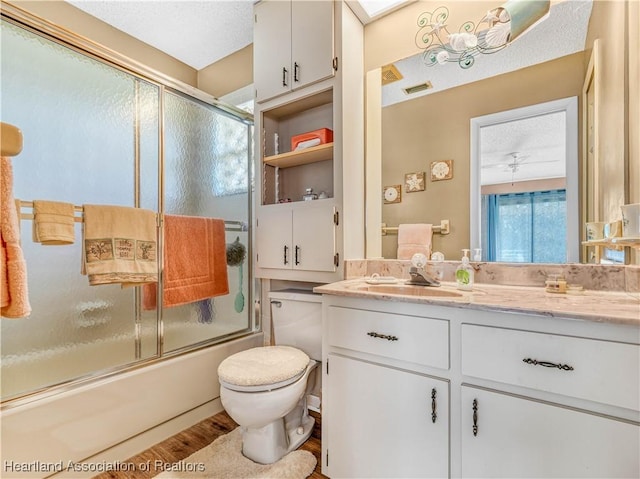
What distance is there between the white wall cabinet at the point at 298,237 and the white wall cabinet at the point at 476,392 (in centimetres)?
46

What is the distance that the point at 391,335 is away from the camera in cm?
112

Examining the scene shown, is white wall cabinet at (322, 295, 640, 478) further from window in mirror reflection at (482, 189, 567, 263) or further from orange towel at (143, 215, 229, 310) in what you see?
orange towel at (143, 215, 229, 310)

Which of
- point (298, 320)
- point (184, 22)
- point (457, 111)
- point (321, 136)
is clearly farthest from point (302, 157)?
point (184, 22)

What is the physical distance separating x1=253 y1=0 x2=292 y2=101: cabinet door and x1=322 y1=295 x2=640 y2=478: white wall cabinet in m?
1.42

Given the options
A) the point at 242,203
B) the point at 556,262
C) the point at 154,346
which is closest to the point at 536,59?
the point at 556,262

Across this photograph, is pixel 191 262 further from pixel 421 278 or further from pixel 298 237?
pixel 421 278

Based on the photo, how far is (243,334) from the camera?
84.4 inches

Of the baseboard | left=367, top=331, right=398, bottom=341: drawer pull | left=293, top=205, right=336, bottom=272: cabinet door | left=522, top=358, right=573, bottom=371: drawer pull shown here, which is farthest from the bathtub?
left=522, top=358, right=573, bottom=371: drawer pull

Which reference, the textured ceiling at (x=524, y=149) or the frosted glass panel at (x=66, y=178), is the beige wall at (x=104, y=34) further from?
the textured ceiling at (x=524, y=149)

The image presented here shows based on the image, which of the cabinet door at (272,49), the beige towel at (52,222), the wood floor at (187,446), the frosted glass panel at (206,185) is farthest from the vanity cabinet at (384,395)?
the cabinet door at (272,49)

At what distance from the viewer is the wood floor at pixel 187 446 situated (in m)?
1.37

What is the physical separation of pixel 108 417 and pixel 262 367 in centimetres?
79

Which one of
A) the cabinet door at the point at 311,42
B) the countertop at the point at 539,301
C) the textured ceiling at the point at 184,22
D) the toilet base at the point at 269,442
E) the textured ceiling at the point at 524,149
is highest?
the textured ceiling at the point at 184,22

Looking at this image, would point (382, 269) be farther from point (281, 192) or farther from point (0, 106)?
point (0, 106)
